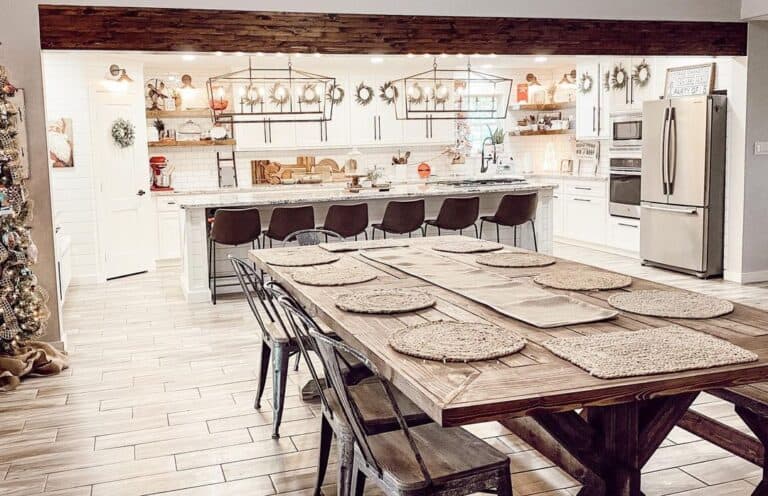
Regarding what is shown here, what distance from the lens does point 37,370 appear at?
480 centimetres

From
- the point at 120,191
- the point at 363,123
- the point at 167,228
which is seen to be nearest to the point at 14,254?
the point at 120,191

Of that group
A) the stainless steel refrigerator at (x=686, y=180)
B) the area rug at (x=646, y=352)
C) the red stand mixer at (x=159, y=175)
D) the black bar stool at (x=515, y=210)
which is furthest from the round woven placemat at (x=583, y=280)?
the red stand mixer at (x=159, y=175)

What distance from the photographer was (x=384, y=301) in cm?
284

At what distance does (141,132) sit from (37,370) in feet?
14.4

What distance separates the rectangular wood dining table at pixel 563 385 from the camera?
72.4 inches

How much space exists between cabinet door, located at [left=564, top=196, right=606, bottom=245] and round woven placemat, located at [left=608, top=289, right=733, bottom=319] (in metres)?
6.52

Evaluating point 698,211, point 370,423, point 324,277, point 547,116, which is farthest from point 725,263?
point 370,423

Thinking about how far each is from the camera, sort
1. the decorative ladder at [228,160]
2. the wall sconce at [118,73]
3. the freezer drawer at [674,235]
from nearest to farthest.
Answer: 1. the freezer drawer at [674,235]
2. the wall sconce at [118,73]
3. the decorative ladder at [228,160]

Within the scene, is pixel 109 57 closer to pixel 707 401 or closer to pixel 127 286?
pixel 127 286

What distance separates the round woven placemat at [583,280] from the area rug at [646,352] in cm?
68

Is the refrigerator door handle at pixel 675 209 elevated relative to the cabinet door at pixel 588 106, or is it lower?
lower

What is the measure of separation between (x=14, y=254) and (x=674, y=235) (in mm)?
5830

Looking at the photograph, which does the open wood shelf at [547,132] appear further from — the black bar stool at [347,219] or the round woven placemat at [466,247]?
the round woven placemat at [466,247]

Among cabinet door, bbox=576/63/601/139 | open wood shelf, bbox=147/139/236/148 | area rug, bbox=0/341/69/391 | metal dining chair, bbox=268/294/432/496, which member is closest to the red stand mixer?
open wood shelf, bbox=147/139/236/148
